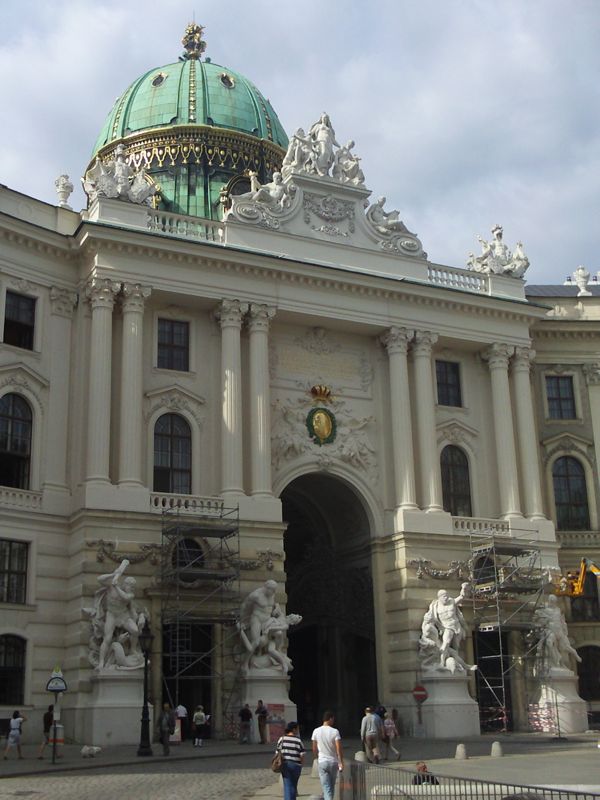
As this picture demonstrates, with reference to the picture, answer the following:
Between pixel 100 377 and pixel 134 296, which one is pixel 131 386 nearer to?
pixel 100 377

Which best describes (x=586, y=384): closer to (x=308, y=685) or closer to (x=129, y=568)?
(x=308, y=685)

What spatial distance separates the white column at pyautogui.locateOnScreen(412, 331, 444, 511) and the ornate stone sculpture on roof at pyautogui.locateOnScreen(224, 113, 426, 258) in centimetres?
392

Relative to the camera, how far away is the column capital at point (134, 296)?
36.8 meters

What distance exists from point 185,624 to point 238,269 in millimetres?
12959

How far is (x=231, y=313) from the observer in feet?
127

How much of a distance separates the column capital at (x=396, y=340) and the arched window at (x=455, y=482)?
14.7 ft

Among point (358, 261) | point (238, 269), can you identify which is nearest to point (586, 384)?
point (358, 261)

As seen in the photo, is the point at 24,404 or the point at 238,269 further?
the point at 238,269

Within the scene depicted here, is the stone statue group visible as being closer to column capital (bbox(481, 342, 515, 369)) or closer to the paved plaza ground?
the paved plaza ground

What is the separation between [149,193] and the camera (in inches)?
1517

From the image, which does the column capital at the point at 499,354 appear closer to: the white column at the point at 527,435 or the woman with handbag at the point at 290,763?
the white column at the point at 527,435

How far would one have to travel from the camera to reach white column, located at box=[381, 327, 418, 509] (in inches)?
1571

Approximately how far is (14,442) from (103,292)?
589 centimetres

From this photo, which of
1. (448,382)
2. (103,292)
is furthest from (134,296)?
(448,382)
